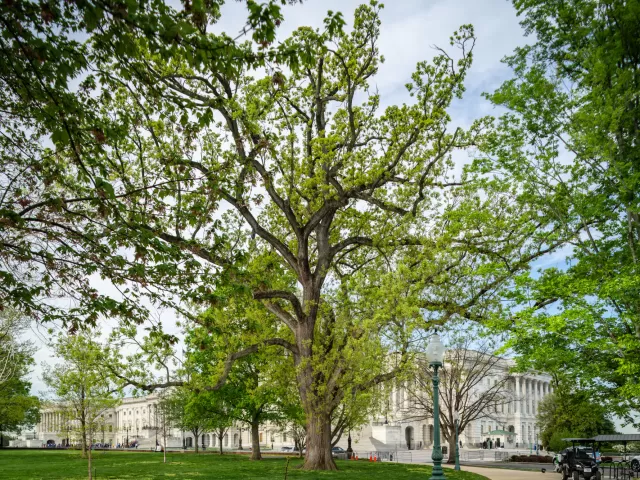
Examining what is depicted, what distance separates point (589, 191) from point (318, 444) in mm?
14412

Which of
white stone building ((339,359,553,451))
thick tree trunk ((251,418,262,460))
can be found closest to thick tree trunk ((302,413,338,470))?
thick tree trunk ((251,418,262,460))

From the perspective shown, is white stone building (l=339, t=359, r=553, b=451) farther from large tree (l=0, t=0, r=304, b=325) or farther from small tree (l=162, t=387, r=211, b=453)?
large tree (l=0, t=0, r=304, b=325)

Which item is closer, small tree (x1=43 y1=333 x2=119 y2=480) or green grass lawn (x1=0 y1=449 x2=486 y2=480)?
green grass lawn (x1=0 y1=449 x2=486 y2=480)

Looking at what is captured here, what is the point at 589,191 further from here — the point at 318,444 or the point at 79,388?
the point at 79,388

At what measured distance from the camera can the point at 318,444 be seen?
963 inches

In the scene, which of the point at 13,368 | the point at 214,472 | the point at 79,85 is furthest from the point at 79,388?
the point at 79,85

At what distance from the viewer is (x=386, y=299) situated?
71.1 feet

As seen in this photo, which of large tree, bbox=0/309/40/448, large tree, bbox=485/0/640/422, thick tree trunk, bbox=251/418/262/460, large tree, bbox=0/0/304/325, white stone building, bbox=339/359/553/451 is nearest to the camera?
large tree, bbox=0/0/304/325

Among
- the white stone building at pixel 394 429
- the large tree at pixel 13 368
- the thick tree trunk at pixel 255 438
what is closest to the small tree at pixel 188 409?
the thick tree trunk at pixel 255 438

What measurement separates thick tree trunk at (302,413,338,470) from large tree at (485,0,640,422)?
874 centimetres

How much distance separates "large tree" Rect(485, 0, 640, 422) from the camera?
734 inches

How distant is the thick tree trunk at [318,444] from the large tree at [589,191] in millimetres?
8740

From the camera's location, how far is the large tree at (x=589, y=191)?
18656mm

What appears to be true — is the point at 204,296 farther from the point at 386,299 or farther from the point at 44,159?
the point at 386,299
